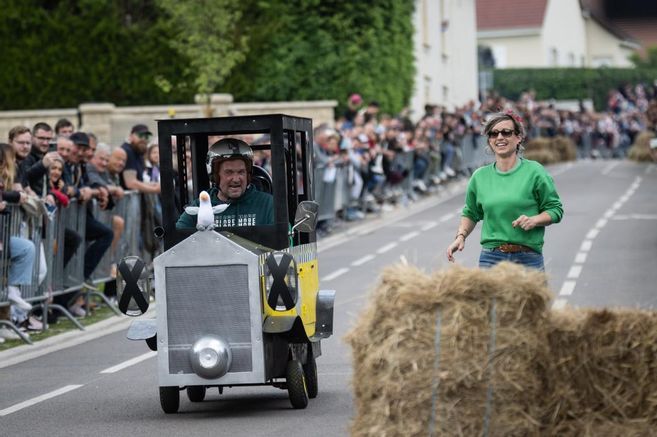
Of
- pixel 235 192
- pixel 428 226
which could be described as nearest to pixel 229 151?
pixel 235 192

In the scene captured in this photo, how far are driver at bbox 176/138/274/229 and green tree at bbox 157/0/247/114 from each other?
25.8m

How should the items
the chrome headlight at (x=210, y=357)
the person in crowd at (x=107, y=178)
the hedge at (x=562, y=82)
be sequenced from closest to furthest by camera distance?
1. the chrome headlight at (x=210, y=357)
2. the person in crowd at (x=107, y=178)
3. the hedge at (x=562, y=82)

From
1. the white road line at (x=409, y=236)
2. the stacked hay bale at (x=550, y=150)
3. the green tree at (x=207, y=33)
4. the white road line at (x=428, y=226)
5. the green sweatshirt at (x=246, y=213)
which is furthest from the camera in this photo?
the stacked hay bale at (x=550, y=150)

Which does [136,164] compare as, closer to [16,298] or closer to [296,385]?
[16,298]

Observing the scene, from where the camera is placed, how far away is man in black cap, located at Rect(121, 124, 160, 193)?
19.5m

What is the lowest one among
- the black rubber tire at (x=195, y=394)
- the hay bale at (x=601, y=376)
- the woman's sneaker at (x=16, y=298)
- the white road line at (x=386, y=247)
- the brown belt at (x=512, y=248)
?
the white road line at (x=386, y=247)

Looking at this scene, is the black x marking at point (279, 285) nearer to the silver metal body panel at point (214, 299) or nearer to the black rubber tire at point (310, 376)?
the silver metal body panel at point (214, 299)

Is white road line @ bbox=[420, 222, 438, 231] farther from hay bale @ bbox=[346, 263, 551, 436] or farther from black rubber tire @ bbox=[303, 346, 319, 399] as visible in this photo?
hay bale @ bbox=[346, 263, 551, 436]

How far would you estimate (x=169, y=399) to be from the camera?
33.2ft

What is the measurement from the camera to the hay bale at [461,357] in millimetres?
6836

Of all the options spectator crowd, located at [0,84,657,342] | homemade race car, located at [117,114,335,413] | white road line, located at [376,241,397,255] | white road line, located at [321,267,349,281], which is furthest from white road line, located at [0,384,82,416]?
white road line, located at [376,241,397,255]

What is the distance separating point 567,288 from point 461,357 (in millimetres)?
11133

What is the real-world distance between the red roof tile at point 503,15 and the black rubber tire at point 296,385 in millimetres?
63475

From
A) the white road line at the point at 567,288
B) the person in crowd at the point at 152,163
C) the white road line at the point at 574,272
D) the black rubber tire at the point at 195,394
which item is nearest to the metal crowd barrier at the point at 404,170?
the white road line at the point at 567,288
